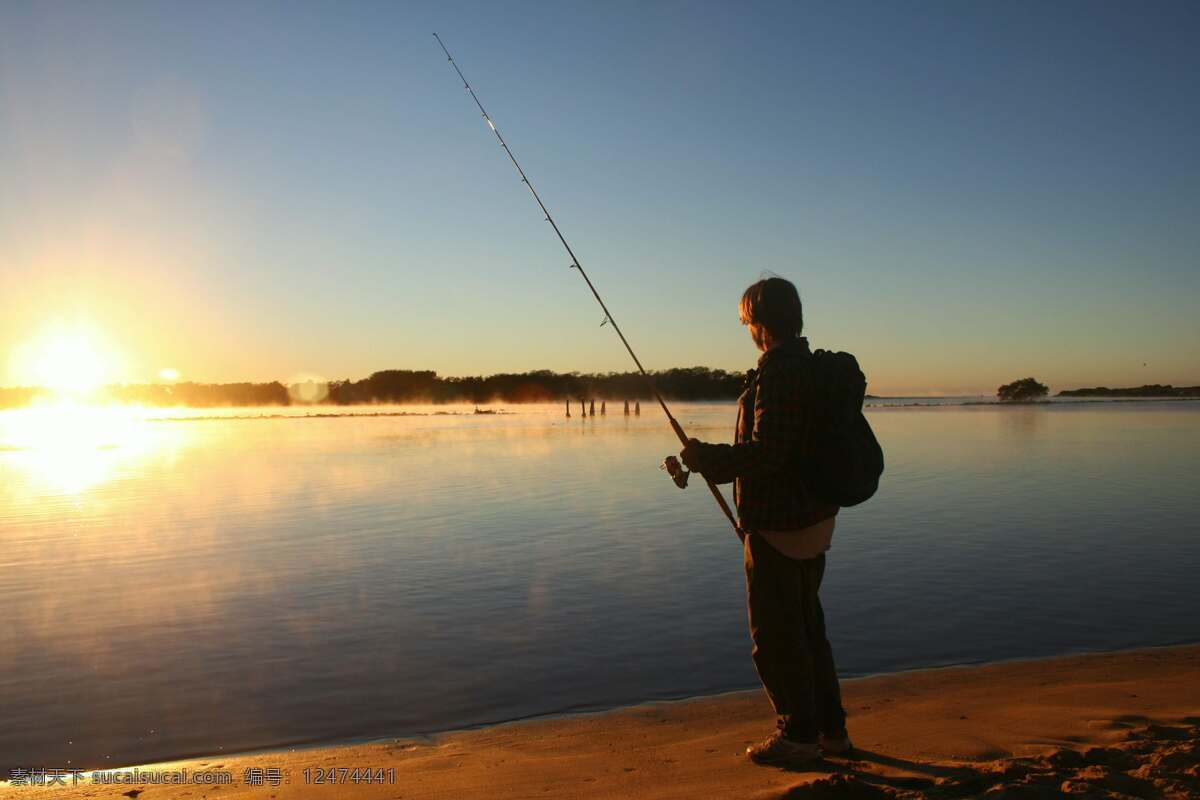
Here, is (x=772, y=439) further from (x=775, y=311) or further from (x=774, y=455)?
(x=775, y=311)

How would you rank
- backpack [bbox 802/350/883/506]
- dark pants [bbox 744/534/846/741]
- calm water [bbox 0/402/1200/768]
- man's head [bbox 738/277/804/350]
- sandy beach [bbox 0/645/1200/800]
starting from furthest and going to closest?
calm water [bbox 0/402/1200/768], man's head [bbox 738/277/804/350], dark pants [bbox 744/534/846/741], backpack [bbox 802/350/883/506], sandy beach [bbox 0/645/1200/800]

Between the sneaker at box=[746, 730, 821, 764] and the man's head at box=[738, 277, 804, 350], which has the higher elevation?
the man's head at box=[738, 277, 804, 350]

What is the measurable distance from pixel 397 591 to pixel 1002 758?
657cm

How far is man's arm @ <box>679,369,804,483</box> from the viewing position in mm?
3930

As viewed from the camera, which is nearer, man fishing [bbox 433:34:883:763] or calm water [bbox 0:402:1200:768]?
man fishing [bbox 433:34:883:763]

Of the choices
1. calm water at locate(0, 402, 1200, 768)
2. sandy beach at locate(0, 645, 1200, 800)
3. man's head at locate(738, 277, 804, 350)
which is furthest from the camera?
calm water at locate(0, 402, 1200, 768)

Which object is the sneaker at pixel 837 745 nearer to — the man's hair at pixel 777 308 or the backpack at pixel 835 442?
the backpack at pixel 835 442

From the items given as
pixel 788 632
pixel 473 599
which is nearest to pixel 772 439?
pixel 788 632

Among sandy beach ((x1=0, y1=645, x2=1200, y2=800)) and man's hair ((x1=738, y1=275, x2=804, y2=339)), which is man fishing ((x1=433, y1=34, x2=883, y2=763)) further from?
sandy beach ((x1=0, y1=645, x2=1200, y2=800))

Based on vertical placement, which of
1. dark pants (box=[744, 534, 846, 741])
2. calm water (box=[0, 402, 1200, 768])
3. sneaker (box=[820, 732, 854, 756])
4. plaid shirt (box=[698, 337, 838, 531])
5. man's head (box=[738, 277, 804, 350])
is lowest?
calm water (box=[0, 402, 1200, 768])

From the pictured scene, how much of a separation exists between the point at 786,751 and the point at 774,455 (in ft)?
4.59

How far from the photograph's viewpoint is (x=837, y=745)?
13.9ft

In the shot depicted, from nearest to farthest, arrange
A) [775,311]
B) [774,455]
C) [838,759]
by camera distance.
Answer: [774,455] → [775,311] → [838,759]

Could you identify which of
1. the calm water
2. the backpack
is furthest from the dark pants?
the calm water
